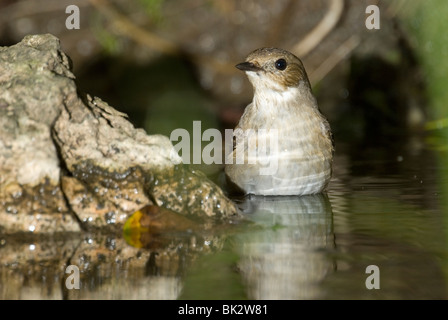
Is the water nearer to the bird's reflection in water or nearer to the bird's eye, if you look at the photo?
the bird's reflection in water

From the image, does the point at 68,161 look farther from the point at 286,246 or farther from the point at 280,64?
the point at 280,64

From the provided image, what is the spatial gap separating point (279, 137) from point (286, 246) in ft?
4.73

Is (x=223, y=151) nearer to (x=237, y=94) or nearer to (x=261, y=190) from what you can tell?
(x=261, y=190)

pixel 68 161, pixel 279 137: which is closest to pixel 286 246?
pixel 68 161

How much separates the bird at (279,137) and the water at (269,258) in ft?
0.68

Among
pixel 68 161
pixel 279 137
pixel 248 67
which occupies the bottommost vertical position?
pixel 68 161

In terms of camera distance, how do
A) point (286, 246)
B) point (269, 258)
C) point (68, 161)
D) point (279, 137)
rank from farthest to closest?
1. point (279, 137)
2. point (68, 161)
3. point (286, 246)
4. point (269, 258)

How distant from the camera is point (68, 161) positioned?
418 centimetres

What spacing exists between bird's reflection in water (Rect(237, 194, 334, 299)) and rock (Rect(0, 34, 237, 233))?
34 cm

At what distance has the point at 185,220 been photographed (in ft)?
13.7

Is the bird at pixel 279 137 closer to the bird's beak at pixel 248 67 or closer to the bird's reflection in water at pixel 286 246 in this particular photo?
the bird's beak at pixel 248 67
